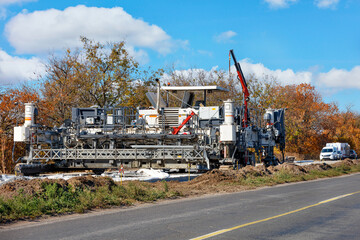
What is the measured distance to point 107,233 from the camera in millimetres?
8508

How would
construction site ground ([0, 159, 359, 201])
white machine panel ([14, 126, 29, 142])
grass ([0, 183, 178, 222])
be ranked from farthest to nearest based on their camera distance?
white machine panel ([14, 126, 29, 142]) → construction site ground ([0, 159, 359, 201]) → grass ([0, 183, 178, 222])

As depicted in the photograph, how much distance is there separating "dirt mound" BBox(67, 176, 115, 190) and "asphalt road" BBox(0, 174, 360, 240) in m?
2.37

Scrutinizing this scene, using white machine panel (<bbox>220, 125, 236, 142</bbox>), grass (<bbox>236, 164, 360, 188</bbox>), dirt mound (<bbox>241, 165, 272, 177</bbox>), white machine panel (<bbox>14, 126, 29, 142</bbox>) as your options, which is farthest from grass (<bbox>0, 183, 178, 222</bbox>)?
white machine panel (<bbox>14, 126, 29, 142</bbox>)

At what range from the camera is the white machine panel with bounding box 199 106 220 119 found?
80.0ft

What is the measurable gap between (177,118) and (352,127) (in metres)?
60.6

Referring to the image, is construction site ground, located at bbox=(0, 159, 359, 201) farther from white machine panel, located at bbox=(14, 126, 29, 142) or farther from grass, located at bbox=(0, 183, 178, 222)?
white machine panel, located at bbox=(14, 126, 29, 142)

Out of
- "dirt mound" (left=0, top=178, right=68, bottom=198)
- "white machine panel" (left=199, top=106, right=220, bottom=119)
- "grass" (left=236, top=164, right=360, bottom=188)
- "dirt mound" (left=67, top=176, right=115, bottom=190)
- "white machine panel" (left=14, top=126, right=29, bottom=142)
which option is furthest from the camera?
"white machine panel" (left=199, top=106, right=220, bottom=119)

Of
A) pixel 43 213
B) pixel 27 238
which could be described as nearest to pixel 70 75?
pixel 43 213

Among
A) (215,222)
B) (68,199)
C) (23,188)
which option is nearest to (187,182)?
(68,199)

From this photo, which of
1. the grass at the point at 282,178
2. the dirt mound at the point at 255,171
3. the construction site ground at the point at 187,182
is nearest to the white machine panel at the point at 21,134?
the construction site ground at the point at 187,182

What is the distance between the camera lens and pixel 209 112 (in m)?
24.5

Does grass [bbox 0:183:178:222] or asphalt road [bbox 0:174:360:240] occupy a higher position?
grass [bbox 0:183:178:222]

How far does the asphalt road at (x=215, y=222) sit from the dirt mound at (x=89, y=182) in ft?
7.78

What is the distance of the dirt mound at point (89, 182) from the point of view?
46.1 feet
